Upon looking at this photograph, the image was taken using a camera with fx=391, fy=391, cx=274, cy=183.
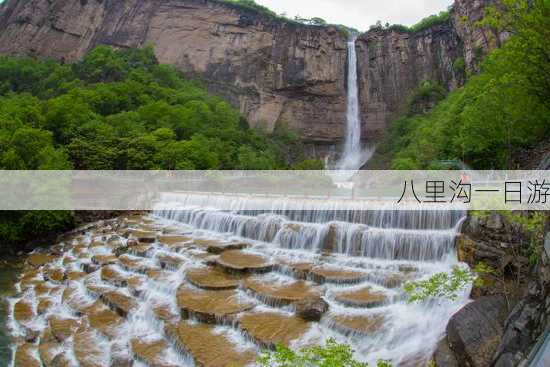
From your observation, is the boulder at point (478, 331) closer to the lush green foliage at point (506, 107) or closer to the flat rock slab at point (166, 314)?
the flat rock slab at point (166, 314)

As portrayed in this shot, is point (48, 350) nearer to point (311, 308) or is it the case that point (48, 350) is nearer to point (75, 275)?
point (75, 275)

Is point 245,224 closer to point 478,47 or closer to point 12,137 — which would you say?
point 12,137

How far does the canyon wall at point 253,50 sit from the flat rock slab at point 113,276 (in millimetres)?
45249

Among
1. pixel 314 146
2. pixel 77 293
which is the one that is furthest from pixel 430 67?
pixel 77 293

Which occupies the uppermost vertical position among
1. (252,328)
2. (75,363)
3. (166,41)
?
(166,41)

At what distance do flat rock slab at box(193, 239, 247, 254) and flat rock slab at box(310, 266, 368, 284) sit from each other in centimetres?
366

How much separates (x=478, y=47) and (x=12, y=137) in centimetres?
4211

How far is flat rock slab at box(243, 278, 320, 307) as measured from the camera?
9117 millimetres

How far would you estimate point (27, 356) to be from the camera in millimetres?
8875

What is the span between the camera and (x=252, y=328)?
7969mm

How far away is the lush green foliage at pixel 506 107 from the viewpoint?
10.5 meters

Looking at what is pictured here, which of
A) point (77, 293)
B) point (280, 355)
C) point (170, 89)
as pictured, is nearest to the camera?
point (280, 355)

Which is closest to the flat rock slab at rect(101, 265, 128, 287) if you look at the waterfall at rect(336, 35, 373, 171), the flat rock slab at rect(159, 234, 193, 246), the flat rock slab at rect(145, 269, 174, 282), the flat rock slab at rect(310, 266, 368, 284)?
the flat rock slab at rect(145, 269, 174, 282)

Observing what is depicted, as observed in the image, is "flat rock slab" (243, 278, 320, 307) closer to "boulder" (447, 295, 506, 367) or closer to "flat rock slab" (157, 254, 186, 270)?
"flat rock slab" (157, 254, 186, 270)
